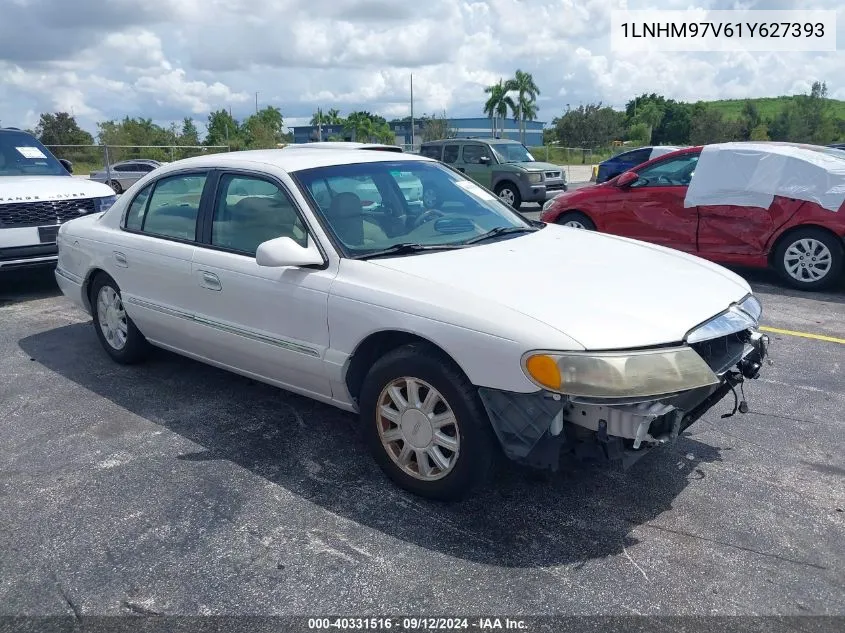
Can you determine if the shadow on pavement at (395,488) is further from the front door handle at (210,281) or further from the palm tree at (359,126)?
the palm tree at (359,126)

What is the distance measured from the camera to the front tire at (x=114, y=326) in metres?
5.25

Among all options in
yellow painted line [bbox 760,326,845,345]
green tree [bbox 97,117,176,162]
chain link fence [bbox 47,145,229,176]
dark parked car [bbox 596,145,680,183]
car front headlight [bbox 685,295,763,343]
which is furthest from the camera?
green tree [bbox 97,117,176,162]

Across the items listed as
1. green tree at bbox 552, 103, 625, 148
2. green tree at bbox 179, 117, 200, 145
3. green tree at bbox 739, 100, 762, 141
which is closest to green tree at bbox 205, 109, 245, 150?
green tree at bbox 179, 117, 200, 145

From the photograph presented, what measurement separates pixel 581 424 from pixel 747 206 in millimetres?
5972

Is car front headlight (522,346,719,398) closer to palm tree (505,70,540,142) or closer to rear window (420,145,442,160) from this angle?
rear window (420,145,442,160)

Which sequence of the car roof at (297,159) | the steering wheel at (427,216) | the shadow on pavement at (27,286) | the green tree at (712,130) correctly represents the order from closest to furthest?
the steering wheel at (427,216), the car roof at (297,159), the shadow on pavement at (27,286), the green tree at (712,130)

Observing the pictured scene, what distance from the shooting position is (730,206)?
26.5 ft

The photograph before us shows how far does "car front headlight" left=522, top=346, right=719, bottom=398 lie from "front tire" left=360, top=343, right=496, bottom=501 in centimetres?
37

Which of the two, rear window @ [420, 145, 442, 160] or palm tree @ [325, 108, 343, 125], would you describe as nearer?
rear window @ [420, 145, 442, 160]

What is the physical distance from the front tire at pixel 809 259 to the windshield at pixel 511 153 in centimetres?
987

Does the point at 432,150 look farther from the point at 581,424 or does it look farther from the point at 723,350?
the point at 581,424

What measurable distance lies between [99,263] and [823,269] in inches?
274

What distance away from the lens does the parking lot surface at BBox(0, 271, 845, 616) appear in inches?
109

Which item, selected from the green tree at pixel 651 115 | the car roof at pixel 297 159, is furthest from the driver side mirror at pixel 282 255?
the green tree at pixel 651 115
